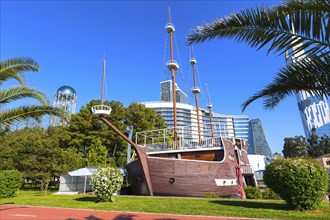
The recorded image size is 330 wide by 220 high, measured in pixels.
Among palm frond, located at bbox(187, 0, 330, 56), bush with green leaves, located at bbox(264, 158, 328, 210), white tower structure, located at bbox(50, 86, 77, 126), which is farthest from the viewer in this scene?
white tower structure, located at bbox(50, 86, 77, 126)

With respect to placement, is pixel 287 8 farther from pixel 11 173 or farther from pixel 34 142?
pixel 34 142

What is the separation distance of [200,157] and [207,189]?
2220 mm

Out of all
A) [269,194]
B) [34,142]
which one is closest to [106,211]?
[269,194]

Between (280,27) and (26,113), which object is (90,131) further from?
(280,27)

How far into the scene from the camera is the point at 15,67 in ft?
27.0

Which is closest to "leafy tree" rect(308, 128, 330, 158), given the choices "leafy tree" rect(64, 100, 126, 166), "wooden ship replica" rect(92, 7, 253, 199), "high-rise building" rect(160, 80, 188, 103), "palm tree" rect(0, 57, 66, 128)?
"leafy tree" rect(64, 100, 126, 166)

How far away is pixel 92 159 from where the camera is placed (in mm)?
29984

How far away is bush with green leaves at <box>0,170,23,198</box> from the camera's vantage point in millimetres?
16908

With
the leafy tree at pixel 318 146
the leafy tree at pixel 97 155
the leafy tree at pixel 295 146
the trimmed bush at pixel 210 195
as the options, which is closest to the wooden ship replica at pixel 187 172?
the trimmed bush at pixel 210 195

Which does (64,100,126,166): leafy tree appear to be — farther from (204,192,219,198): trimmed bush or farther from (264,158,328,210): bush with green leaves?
(264,158,328,210): bush with green leaves

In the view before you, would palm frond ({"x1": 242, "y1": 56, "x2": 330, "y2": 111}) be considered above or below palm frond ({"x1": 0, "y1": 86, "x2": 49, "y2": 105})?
below

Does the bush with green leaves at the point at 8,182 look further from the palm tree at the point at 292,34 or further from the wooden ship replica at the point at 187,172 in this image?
the palm tree at the point at 292,34

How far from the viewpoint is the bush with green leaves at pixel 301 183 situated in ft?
25.7

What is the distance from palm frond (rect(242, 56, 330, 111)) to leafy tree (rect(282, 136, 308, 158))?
76.3m
